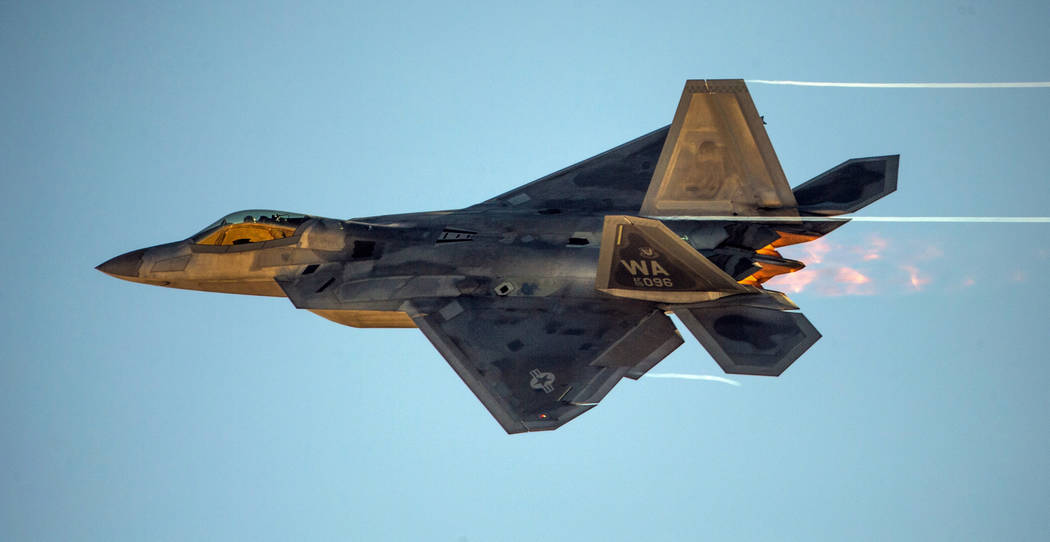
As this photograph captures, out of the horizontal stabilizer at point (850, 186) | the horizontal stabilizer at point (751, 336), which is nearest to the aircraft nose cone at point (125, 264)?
the horizontal stabilizer at point (751, 336)

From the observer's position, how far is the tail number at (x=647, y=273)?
2270 centimetres

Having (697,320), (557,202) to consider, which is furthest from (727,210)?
(557,202)

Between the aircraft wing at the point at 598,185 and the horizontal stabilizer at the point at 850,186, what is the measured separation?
357 cm

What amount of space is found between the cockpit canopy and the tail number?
25.4ft

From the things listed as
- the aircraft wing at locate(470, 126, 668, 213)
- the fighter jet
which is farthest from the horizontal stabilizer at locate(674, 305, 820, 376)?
the aircraft wing at locate(470, 126, 668, 213)

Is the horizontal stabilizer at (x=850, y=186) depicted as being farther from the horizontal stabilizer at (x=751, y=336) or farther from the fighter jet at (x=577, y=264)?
the horizontal stabilizer at (x=751, y=336)

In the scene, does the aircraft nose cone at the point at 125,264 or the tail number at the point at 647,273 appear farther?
the aircraft nose cone at the point at 125,264

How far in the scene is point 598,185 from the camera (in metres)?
28.5

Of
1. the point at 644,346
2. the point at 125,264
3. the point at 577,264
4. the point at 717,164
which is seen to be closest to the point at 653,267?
the point at 644,346

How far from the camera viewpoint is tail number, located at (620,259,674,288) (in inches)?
894

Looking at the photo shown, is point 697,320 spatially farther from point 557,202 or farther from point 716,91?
point 557,202

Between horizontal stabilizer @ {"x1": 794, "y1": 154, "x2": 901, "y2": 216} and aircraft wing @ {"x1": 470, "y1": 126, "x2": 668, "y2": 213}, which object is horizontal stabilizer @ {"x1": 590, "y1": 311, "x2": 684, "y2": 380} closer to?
aircraft wing @ {"x1": 470, "y1": 126, "x2": 668, "y2": 213}

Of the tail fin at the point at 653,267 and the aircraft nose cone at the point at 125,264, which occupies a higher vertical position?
the aircraft nose cone at the point at 125,264

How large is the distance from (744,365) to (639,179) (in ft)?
25.4
